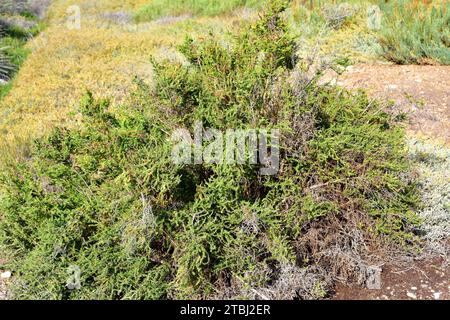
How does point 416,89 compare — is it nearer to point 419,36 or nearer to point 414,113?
point 414,113

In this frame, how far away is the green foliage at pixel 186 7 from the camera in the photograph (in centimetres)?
1197

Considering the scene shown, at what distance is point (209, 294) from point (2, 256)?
1935 mm

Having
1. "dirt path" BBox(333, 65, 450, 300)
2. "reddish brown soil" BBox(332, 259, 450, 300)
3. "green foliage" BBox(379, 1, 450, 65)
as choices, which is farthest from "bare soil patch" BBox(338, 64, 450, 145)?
"reddish brown soil" BBox(332, 259, 450, 300)

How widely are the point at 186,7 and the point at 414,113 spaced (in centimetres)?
819

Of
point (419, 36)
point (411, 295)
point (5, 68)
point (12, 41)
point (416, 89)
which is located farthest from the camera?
point (12, 41)

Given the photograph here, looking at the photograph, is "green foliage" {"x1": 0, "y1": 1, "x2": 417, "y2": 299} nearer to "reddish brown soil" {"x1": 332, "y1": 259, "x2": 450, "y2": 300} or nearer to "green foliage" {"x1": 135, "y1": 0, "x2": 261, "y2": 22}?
"reddish brown soil" {"x1": 332, "y1": 259, "x2": 450, "y2": 300}

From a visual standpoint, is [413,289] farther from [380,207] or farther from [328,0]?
[328,0]

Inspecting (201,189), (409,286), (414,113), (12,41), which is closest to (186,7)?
(12,41)

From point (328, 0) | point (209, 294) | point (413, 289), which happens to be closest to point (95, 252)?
point (209, 294)

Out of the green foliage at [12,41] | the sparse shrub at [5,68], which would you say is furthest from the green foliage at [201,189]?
the sparse shrub at [5,68]

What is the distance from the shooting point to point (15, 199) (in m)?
4.05

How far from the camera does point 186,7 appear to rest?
12.8 meters

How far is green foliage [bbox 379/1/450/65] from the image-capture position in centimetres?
734

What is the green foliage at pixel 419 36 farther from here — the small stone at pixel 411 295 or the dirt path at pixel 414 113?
the small stone at pixel 411 295
